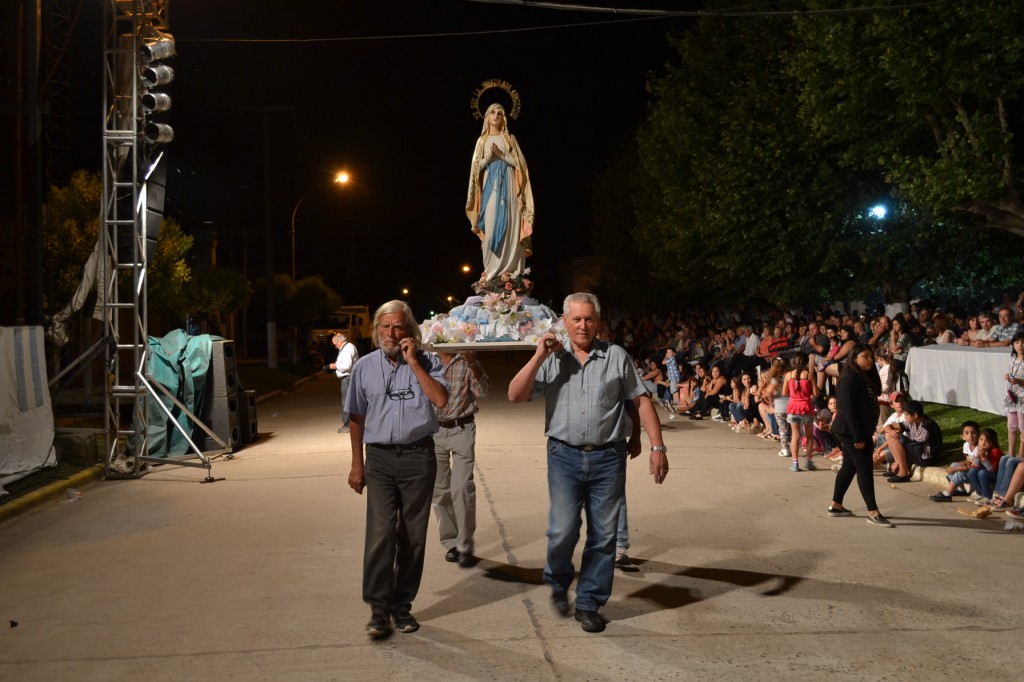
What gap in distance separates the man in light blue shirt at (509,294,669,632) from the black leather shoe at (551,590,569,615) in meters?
0.13

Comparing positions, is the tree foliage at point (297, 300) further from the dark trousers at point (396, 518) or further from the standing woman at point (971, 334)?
the dark trousers at point (396, 518)

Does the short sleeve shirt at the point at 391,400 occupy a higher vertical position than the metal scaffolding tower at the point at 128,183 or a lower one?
lower

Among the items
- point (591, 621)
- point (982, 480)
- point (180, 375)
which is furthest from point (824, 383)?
point (591, 621)

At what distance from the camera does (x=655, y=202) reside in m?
33.7

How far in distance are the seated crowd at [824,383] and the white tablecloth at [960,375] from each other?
1.02 ft

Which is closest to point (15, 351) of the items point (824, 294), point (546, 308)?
point (546, 308)

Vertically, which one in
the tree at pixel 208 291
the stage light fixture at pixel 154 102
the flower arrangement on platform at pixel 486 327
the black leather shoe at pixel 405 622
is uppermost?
the stage light fixture at pixel 154 102

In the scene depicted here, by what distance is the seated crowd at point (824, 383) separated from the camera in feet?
34.1

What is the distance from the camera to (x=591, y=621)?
19.4ft

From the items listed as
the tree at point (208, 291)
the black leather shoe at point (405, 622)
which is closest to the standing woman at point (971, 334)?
the black leather shoe at point (405, 622)

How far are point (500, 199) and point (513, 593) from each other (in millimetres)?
8119

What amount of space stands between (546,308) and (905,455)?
4581 millimetres

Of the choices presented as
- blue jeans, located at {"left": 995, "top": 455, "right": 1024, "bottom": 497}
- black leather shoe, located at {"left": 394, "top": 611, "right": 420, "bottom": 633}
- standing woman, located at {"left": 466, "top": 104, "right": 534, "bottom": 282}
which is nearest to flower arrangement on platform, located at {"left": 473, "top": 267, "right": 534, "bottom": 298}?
standing woman, located at {"left": 466, "top": 104, "right": 534, "bottom": 282}

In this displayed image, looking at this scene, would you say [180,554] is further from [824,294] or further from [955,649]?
[824,294]
